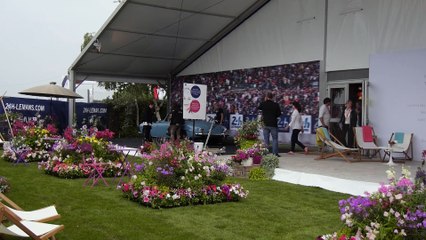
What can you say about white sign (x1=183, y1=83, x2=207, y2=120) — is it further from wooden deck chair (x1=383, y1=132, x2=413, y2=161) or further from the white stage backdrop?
the white stage backdrop

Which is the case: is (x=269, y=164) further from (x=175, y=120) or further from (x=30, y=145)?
(x=175, y=120)

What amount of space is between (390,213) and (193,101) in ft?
27.1

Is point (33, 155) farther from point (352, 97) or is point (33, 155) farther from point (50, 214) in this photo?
point (352, 97)

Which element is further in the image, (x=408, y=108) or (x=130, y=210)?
(x=408, y=108)

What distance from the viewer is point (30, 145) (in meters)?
11.6

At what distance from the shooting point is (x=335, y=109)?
588 inches

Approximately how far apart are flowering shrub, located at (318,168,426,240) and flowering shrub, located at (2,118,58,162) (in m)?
9.19

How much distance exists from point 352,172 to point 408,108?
4.27 meters

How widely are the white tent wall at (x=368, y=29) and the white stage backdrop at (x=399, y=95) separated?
458 mm

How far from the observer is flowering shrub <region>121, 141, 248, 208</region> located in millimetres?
6273

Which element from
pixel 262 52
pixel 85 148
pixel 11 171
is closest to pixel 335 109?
pixel 262 52

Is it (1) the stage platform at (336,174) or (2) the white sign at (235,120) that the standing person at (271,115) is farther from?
(2) the white sign at (235,120)

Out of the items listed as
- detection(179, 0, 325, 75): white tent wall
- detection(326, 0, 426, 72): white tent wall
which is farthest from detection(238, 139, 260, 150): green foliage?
detection(179, 0, 325, 75): white tent wall

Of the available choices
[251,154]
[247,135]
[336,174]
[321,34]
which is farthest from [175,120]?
[336,174]
